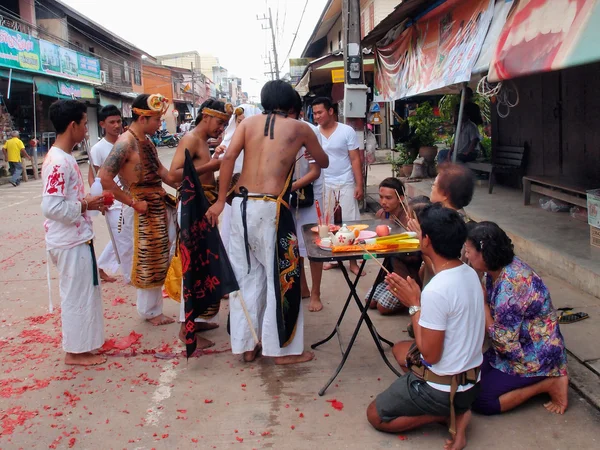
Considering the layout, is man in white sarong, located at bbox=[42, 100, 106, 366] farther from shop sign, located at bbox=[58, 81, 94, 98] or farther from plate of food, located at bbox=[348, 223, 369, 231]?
shop sign, located at bbox=[58, 81, 94, 98]

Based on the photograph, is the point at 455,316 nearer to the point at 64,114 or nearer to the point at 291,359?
the point at 291,359

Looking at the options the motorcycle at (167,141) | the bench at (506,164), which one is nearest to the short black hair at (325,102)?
the bench at (506,164)

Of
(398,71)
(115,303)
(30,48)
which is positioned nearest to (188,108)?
(30,48)

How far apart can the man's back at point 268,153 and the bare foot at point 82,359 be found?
166cm

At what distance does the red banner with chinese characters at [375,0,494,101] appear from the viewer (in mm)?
6219

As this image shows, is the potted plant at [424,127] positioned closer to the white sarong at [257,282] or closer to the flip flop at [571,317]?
the flip flop at [571,317]

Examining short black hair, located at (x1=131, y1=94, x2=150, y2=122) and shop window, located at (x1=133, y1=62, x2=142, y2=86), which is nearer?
short black hair, located at (x1=131, y1=94, x2=150, y2=122)

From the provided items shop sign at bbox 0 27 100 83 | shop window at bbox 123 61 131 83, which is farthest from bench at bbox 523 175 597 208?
shop window at bbox 123 61 131 83

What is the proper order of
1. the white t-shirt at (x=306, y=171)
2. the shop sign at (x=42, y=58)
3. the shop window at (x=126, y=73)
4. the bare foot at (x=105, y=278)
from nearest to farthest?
the white t-shirt at (x=306, y=171)
the bare foot at (x=105, y=278)
the shop sign at (x=42, y=58)
the shop window at (x=126, y=73)

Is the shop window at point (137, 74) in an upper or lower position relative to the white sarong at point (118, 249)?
upper

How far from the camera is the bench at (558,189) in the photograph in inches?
249

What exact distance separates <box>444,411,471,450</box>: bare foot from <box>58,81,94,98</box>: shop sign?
22.5m

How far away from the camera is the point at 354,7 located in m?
8.78

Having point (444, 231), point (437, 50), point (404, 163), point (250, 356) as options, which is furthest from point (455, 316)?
point (404, 163)
